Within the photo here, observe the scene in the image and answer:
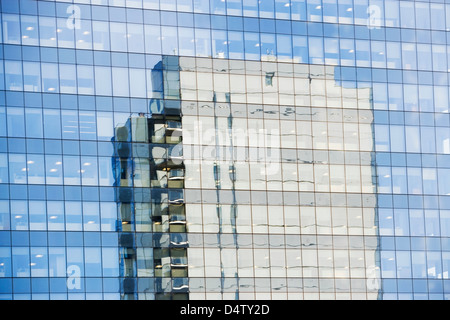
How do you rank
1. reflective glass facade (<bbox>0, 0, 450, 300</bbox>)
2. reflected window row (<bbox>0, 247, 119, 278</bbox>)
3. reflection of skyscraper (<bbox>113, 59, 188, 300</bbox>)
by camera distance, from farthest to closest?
1. reflection of skyscraper (<bbox>113, 59, 188, 300</bbox>)
2. reflective glass facade (<bbox>0, 0, 450, 300</bbox>)
3. reflected window row (<bbox>0, 247, 119, 278</bbox>)

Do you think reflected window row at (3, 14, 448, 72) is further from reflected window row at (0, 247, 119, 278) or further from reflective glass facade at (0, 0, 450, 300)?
reflected window row at (0, 247, 119, 278)

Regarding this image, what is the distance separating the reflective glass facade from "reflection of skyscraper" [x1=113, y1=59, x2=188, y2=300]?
0.37ft

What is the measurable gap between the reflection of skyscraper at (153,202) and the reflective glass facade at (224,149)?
11 centimetres

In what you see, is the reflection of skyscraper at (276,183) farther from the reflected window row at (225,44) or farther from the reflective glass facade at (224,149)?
the reflected window row at (225,44)

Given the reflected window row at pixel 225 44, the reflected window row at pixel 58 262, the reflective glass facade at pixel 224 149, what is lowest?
the reflected window row at pixel 58 262

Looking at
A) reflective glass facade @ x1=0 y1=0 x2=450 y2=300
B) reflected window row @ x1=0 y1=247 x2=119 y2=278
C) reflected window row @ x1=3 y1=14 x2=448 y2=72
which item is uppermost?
reflected window row @ x1=3 y1=14 x2=448 y2=72

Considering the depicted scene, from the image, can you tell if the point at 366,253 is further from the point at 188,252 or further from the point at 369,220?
the point at 188,252

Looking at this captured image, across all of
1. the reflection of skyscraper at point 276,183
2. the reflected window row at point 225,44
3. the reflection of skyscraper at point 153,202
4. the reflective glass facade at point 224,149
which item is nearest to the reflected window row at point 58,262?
the reflective glass facade at point 224,149

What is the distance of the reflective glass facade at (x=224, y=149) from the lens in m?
68.4

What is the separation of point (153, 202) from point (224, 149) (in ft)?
24.2

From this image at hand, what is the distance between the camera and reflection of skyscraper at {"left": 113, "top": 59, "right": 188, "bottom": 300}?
69.4 m

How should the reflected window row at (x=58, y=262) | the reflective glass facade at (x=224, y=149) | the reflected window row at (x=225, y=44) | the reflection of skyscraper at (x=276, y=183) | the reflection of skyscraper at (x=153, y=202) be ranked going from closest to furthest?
the reflected window row at (x=58, y=262) → the reflective glass facade at (x=224, y=149) → the reflection of skyscraper at (x=153, y=202) → the reflected window row at (x=225, y=44) → the reflection of skyscraper at (x=276, y=183)

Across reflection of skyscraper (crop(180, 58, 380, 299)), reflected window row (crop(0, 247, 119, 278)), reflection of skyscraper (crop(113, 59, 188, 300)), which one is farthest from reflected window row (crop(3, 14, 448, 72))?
reflected window row (crop(0, 247, 119, 278))

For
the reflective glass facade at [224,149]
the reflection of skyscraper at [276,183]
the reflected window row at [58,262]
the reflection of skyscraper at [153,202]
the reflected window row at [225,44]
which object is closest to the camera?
the reflected window row at [58,262]
